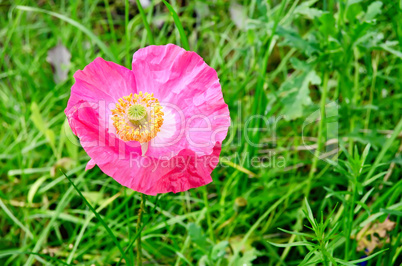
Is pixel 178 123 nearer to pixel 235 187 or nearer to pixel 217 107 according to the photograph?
pixel 217 107

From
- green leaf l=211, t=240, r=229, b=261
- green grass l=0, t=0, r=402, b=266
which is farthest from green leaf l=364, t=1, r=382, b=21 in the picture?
green leaf l=211, t=240, r=229, b=261

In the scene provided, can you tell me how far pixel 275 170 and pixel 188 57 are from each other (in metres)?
0.61

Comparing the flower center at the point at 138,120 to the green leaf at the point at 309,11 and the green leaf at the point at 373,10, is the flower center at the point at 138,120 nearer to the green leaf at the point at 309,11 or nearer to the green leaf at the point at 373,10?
the green leaf at the point at 309,11

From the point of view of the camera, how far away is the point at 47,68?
2025 millimetres

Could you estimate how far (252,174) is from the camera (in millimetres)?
1346

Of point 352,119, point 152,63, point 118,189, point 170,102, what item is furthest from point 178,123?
point 352,119

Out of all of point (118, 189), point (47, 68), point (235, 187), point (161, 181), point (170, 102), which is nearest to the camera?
point (161, 181)

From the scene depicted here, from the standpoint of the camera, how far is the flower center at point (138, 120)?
1.09 m

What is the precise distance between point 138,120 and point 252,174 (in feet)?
1.43

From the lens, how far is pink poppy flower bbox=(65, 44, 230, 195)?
2.99ft

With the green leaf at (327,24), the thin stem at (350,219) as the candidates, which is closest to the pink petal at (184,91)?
the thin stem at (350,219)

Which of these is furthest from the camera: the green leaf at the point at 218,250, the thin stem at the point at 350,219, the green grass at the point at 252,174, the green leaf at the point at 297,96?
the green leaf at the point at 297,96

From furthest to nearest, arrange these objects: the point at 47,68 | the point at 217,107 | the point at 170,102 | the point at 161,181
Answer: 1. the point at 47,68
2. the point at 170,102
3. the point at 217,107
4. the point at 161,181

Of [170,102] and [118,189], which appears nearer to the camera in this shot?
[170,102]
